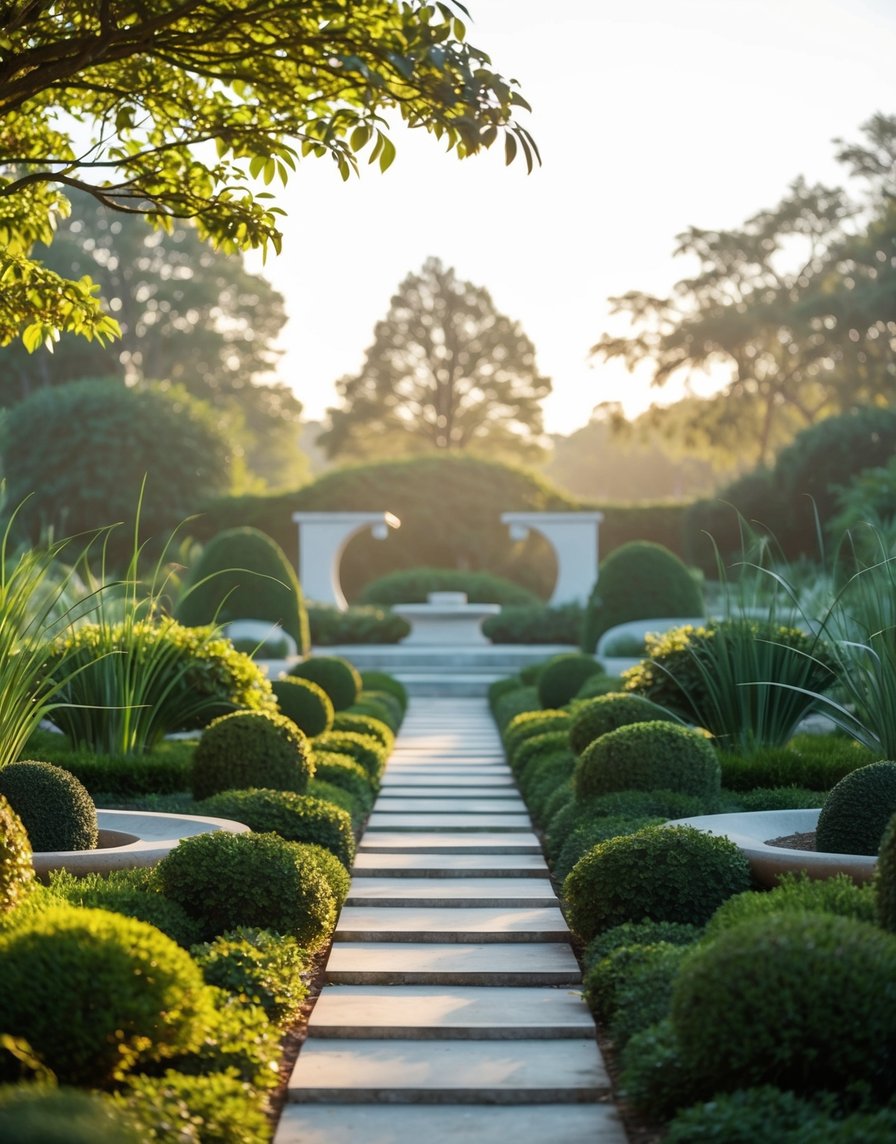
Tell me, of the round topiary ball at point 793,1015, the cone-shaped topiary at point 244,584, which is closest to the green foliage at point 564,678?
the cone-shaped topiary at point 244,584

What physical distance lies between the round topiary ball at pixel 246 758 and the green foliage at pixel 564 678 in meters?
5.29

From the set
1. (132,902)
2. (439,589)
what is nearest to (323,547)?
(439,589)

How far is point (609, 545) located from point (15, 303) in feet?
78.7

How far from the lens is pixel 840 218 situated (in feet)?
111

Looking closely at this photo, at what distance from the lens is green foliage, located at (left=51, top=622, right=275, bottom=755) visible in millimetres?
7375

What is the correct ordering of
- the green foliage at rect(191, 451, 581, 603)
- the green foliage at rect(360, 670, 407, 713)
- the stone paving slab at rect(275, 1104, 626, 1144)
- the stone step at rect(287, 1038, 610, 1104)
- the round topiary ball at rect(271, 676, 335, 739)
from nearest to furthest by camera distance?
the stone paving slab at rect(275, 1104, 626, 1144) < the stone step at rect(287, 1038, 610, 1104) < the round topiary ball at rect(271, 676, 335, 739) < the green foliage at rect(360, 670, 407, 713) < the green foliage at rect(191, 451, 581, 603)

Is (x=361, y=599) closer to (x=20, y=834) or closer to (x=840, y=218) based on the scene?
(x=840, y=218)

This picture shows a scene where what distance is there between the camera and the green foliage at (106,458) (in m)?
26.8

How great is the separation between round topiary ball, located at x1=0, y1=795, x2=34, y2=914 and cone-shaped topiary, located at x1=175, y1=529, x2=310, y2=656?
9727mm

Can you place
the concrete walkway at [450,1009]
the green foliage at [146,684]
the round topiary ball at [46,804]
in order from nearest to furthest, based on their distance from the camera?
the concrete walkway at [450,1009]
the round topiary ball at [46,804]
the green foliage at [146,684]

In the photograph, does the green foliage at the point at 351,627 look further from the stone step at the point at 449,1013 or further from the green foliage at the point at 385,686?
the stone step at the point at 449,1013

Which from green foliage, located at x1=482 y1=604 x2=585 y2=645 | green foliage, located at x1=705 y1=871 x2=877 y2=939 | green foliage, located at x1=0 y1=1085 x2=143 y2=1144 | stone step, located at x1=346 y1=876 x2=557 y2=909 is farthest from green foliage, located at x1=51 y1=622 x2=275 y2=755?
green foliage, located at x1=482 y1=604 x2=585 y2=645

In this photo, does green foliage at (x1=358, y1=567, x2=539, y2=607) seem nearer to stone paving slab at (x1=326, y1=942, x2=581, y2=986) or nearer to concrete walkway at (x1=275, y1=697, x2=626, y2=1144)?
concrete walkway at (x1=275, y1=697, x2=626, y2=1144)

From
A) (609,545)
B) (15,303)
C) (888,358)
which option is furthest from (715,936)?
(888,358)
